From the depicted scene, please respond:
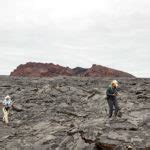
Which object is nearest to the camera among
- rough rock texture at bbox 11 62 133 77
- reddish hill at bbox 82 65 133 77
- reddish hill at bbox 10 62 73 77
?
reddish hill at bbox 82 65 133 77

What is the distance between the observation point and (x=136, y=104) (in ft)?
121

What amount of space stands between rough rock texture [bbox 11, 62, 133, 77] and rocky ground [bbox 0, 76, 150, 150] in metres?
22.9

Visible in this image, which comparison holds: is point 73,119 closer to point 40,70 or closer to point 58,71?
point 58,71

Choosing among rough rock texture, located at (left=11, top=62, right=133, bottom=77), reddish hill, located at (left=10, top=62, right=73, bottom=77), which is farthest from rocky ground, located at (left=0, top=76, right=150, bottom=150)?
reddish hill, located at (left=10, top=62, right=73, bottom=77)

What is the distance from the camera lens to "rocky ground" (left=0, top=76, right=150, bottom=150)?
89.4 ft

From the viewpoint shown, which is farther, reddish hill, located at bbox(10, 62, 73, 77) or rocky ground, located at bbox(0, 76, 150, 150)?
reddish hill, located at bbox(10, 62, 73, 77)

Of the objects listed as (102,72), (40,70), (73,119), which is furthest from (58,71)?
(73,119)

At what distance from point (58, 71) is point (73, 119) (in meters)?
42.7

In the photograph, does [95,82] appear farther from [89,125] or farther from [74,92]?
[89,125]

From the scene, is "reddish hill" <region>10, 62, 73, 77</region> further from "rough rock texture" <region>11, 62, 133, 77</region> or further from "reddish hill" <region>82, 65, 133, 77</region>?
"reddish hill" <region>82, 65, 133, 77</region>

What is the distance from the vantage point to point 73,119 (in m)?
34.4

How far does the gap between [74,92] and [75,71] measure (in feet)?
113

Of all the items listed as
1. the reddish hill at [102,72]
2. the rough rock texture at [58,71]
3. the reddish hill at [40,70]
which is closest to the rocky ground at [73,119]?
the reddish hill at [102,72]

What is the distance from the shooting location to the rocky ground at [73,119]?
2723 centimetres
